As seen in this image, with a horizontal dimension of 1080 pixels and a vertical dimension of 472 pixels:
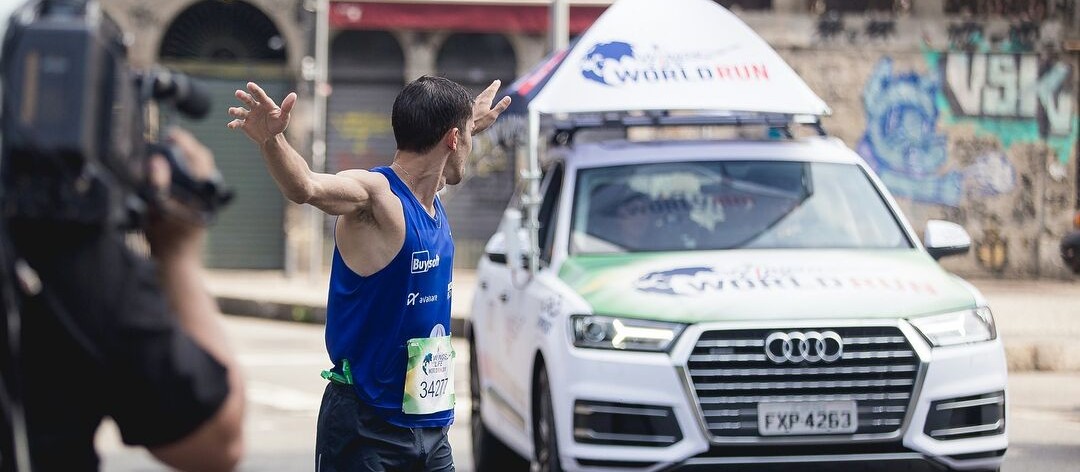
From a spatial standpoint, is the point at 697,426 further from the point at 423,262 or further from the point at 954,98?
the point at 954,98

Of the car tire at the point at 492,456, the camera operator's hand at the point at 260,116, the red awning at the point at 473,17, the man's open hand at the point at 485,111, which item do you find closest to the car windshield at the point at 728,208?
the car tire at the point at 492,456

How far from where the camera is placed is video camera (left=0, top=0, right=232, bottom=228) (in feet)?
7.99

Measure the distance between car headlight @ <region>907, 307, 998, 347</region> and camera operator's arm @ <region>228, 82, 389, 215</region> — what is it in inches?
113

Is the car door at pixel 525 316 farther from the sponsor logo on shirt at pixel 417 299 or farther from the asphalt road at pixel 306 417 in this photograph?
the sponsor logo on shirt at pixel 417 299

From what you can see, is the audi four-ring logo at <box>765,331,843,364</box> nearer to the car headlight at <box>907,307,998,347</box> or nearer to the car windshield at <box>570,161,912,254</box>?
the car headlight at <box>907,307,998,347</box>

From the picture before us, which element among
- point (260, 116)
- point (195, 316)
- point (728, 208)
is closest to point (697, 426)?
point (728, 208)

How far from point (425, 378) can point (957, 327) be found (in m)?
2.88

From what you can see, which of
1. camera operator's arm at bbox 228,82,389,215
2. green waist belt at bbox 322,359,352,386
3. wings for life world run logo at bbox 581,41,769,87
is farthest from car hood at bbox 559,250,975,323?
camera operator's arm at bbox 228,82,389,215

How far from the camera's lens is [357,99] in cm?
2492

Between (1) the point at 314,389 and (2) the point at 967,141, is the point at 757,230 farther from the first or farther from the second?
(2) the point at 967,141

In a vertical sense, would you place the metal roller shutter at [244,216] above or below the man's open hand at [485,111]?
below

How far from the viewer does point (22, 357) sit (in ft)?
8.57

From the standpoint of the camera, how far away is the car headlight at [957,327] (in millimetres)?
6762

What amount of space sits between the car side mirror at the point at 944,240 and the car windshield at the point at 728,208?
0.41 ft
